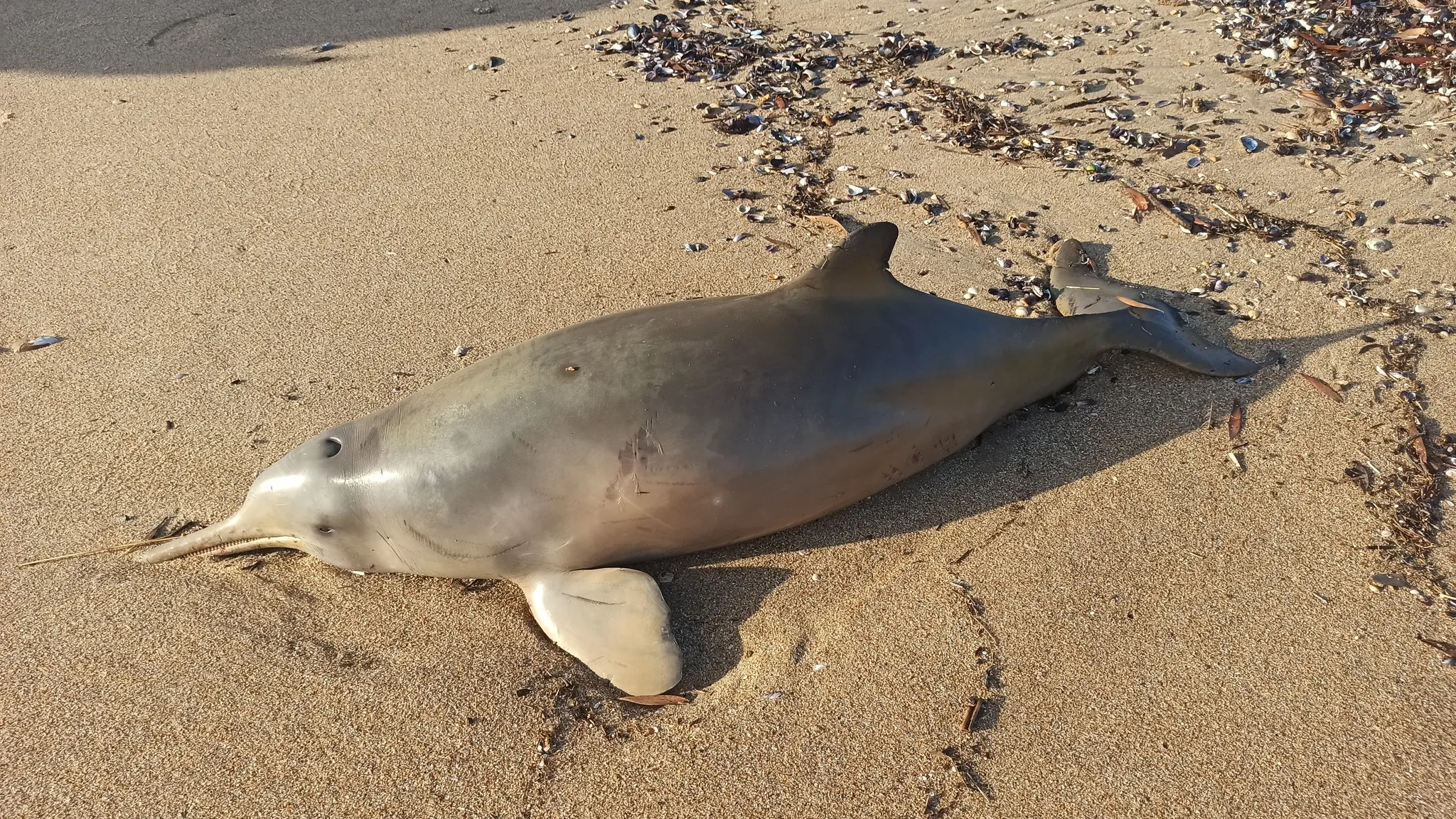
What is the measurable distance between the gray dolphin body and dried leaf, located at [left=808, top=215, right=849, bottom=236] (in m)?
1.46

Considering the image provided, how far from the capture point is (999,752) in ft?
9.50

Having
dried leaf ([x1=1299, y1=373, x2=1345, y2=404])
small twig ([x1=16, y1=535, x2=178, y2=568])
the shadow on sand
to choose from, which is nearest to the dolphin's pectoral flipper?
small twig ([x1=16, y1=535, x2=178, y2=568])

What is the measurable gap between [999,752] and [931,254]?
8.85 feet

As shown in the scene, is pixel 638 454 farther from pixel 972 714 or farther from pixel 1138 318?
pixel 1138 318

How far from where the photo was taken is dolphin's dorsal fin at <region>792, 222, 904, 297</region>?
11.8ft

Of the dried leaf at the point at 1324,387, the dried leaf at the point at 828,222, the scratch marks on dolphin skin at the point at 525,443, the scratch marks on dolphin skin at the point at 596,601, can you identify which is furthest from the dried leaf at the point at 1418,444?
the scratch marks on dolphin skin at the point at 525,443

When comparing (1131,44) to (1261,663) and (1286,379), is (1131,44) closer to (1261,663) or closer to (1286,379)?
(1286,379)

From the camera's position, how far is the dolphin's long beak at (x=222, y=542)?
3.52 meters

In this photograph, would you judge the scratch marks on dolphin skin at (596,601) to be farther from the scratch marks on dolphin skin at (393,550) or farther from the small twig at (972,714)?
the small twig at (972,714)

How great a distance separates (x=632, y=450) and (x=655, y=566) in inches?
19.9

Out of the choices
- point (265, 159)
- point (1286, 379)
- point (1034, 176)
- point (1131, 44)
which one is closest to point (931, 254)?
point (1034, 176)

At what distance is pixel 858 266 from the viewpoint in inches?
143

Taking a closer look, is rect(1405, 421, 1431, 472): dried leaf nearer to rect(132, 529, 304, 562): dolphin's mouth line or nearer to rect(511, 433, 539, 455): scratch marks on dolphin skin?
rect(511, 433, 539, 455): scratch marks on dolphin skin

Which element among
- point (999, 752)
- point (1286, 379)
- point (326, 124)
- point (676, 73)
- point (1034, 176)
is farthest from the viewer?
point (676, 73)
